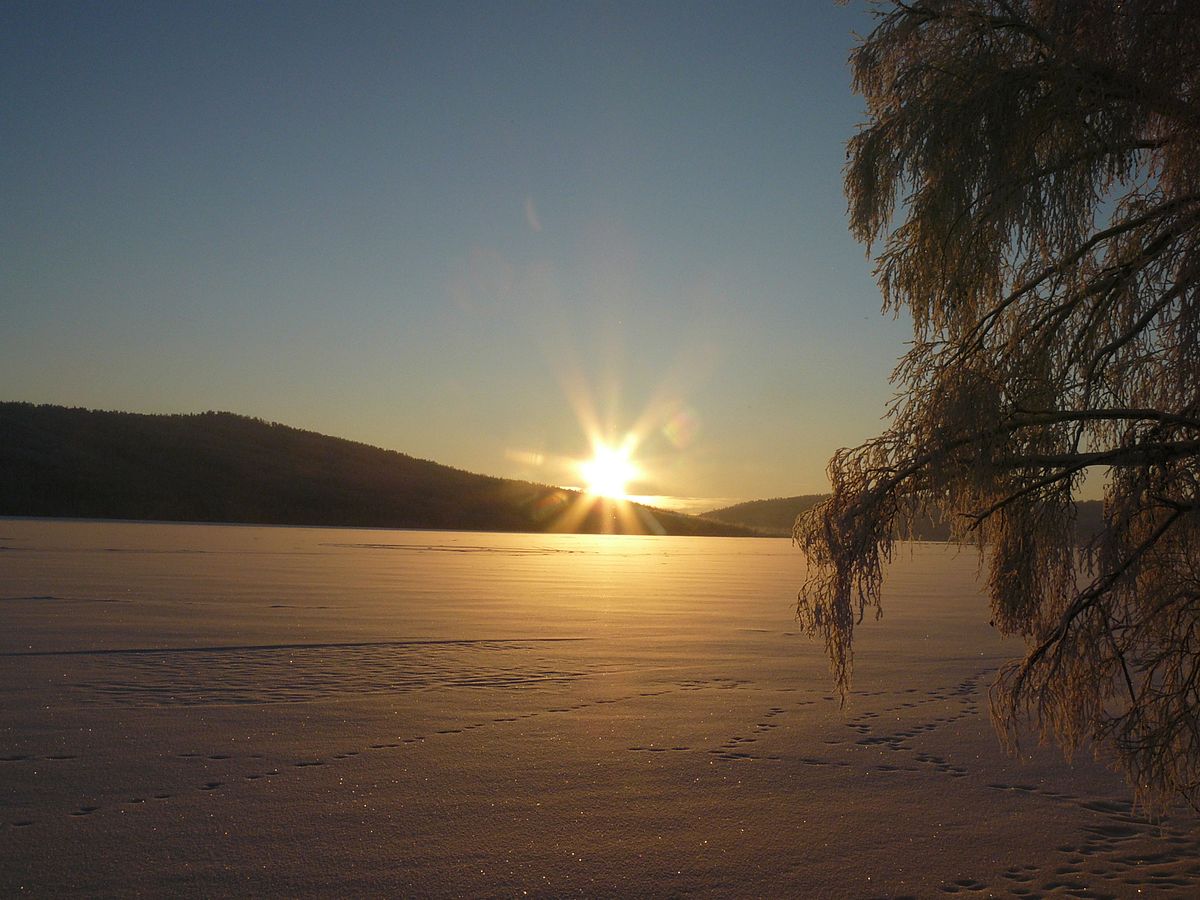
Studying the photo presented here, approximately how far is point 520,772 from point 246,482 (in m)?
70.1

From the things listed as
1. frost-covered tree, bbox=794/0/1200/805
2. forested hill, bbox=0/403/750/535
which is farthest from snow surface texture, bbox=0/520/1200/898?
forested hill, bbox=0/403/750/535

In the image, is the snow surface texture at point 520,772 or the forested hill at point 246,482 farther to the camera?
the forested hill at point 246,482

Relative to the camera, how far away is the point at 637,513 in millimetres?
86250

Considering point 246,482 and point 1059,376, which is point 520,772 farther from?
point 246,482

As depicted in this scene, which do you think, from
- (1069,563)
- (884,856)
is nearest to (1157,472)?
(1069,563)

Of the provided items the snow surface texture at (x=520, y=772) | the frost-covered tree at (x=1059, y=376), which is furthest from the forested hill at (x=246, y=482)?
the frost-covered tree at (x=1059, y=376)

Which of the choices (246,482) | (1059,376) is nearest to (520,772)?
(1059,376)

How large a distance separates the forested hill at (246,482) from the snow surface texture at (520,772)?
5250cm

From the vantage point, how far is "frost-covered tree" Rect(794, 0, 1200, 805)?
12.5 ft

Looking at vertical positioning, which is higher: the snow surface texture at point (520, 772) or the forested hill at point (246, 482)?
the forested hill at point (246, 482)

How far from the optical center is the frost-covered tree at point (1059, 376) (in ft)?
12.5

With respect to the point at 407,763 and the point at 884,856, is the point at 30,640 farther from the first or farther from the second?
the point at 884,856

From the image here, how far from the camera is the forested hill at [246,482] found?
59625 mm

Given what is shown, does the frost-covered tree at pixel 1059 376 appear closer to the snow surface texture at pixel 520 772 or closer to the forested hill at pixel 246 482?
the snow surface texture at pixel 520 772
